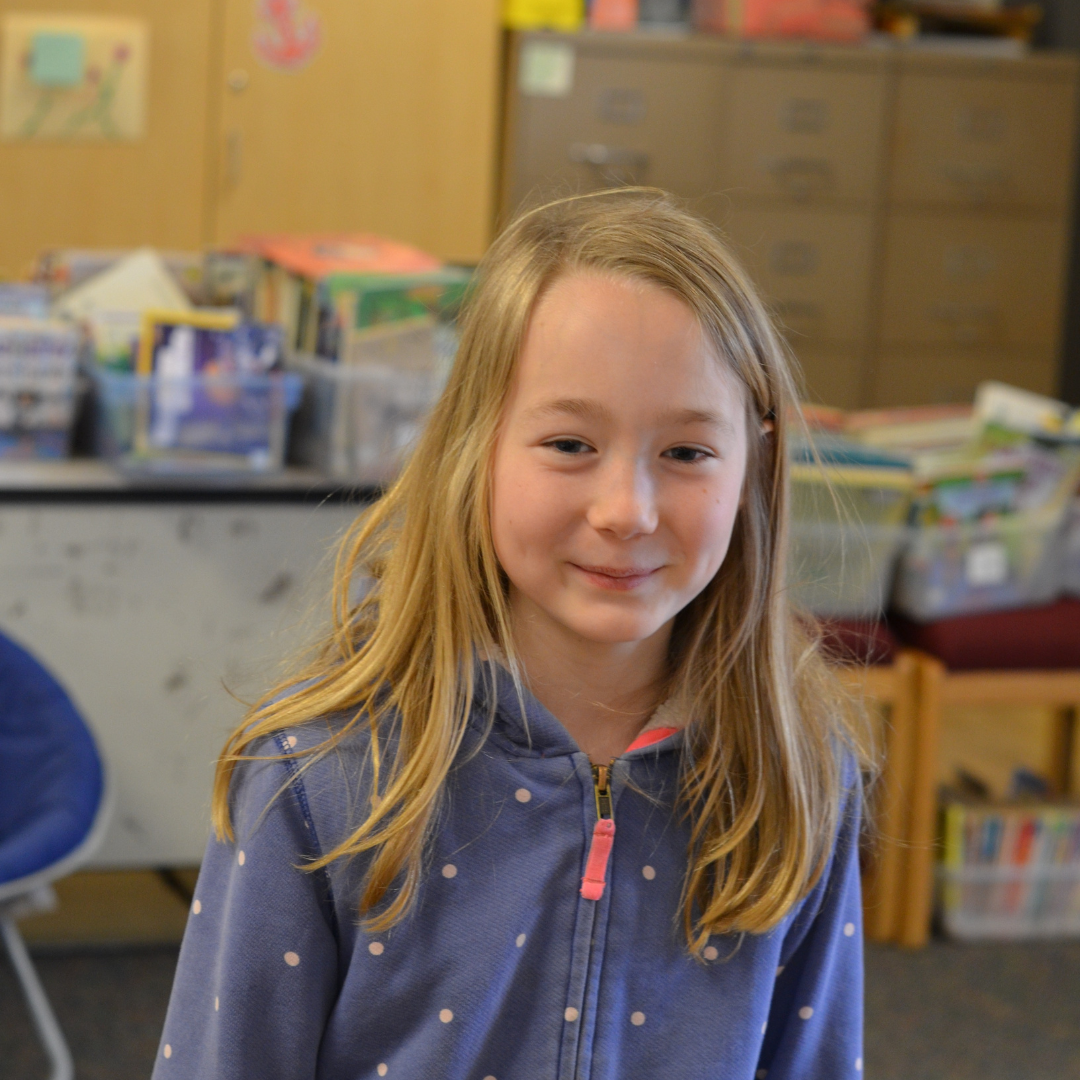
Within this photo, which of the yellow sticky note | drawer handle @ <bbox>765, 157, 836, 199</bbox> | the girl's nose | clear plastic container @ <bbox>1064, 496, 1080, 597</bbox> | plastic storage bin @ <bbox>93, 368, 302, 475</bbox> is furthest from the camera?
drawer handle @ <bbox>765, 157, 836, 199</bbox>

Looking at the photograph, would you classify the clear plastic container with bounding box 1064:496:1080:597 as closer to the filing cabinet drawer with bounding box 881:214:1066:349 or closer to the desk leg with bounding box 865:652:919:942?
the desk leg with bounding box 865:652:919:942

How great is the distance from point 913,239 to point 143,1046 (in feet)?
10.2

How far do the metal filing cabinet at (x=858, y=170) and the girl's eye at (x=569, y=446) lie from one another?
125 inches

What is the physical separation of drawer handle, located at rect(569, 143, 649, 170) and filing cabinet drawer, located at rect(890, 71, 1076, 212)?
0.74 meters

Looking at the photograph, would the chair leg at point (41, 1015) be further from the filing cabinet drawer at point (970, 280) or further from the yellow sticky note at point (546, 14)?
the filing cabinet drawer at point (970, 280)

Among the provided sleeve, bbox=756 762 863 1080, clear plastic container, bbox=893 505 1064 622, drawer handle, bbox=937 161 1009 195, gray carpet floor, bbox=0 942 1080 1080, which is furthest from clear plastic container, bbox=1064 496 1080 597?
drawer handle, bbox=937 161 1009 195

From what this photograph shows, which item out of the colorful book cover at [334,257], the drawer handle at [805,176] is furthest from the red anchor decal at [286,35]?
the colorful book cover at [334,257]

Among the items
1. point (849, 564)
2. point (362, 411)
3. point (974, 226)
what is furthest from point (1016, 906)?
point (974, 226)

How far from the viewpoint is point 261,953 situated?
0.80m

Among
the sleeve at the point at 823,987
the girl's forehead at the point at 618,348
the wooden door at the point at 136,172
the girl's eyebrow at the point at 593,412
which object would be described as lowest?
the sleeve at the point at 823,987

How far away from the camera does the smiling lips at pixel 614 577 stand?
80cm

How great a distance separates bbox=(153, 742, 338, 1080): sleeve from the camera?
796mm

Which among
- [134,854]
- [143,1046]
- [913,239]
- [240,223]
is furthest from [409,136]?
[143,1046]

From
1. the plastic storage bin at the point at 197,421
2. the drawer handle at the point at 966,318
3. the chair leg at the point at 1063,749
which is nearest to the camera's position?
the plastic storage bin at the point at 197,421
